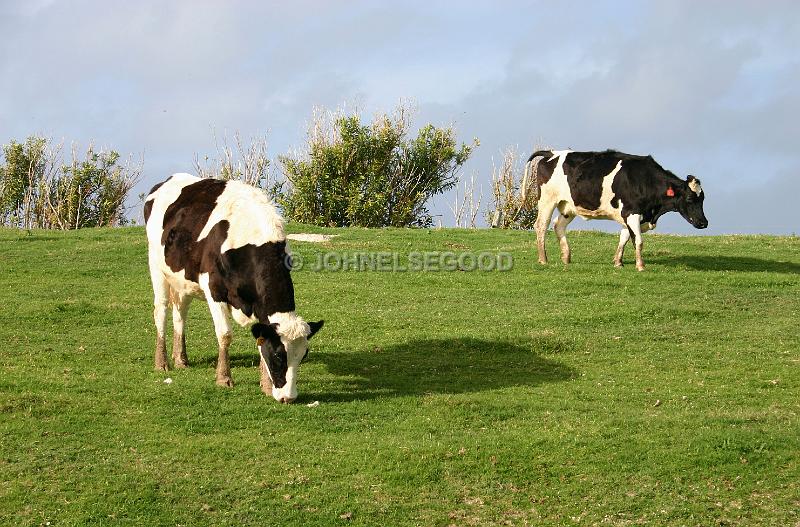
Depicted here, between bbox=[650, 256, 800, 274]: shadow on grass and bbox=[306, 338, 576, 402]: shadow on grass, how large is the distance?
1012 cm

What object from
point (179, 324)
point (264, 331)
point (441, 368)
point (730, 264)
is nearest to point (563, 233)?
point (730, 264)

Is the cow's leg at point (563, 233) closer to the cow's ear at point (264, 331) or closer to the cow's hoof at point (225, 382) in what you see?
the cow's hoof at point (225, 382)

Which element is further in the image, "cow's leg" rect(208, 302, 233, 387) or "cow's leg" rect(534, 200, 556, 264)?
"cow's leg" rect(534, 200, 556, 264)

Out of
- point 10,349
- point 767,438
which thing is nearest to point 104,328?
point 10,349

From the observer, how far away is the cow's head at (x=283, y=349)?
48.6ft

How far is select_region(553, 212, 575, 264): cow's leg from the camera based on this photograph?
28406mm

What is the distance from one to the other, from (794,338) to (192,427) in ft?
41.6

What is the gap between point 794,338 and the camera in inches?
816

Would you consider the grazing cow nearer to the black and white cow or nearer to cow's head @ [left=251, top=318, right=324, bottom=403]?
cow's head @ [left=251, top=318, right=324, bottom=403]

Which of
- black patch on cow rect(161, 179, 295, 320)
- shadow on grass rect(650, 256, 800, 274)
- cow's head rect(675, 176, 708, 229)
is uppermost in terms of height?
cow's head rect(675, 176, 708, 229)

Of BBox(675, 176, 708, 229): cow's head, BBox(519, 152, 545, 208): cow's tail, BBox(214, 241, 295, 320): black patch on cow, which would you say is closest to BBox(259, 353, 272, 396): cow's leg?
BBox(214, 241, 295, 320): black patch on cow

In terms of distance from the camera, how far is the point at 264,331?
14.8m

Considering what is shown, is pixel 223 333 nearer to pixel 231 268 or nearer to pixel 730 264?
pixel 231 268

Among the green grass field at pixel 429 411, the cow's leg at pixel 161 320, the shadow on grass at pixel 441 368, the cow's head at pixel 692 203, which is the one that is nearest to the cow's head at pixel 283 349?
the green grass field at pixel 429 411
